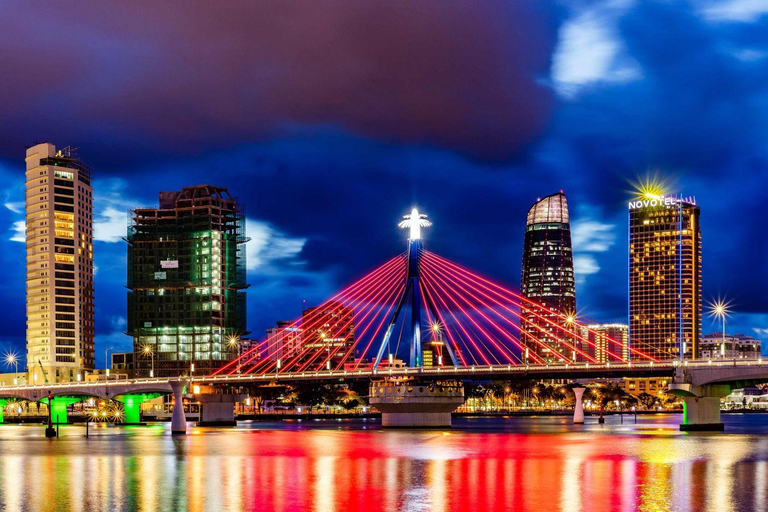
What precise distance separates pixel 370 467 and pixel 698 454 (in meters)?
23.7

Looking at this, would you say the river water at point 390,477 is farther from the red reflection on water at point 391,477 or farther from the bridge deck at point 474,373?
the bridge deck at point 474,373

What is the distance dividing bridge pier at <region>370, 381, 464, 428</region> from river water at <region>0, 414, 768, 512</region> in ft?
142

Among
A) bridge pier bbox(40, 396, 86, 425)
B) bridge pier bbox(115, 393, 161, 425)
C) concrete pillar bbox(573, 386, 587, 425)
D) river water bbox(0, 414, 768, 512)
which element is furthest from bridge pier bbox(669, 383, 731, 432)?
bridge pier bbox(40, 396, 86, 425)

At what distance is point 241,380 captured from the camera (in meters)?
140

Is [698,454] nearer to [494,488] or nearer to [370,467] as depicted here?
[370,467]

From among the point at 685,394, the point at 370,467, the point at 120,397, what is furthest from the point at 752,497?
the point at 120,397

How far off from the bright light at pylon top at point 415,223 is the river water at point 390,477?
51.5 m

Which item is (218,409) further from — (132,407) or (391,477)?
(391,477)

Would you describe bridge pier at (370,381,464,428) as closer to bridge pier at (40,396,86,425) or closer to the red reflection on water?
the red reflection on water

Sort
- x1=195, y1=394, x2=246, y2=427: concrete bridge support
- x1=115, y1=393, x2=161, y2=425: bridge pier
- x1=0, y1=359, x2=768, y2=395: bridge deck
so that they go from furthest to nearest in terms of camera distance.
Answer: x1=115, y1=393, x2=161, y2=425: bridge pier < x1=195, y1=394, x2=246, y2=427: concrete bridge support < x1=0, y1=359, x2=768, y2=395: bridge deck

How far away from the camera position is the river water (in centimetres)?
4116

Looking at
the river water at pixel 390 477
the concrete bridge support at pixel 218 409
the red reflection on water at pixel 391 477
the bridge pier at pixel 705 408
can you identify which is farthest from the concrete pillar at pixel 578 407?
the red reflection on water at pixel 391 477

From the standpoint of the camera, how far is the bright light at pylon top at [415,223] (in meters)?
134

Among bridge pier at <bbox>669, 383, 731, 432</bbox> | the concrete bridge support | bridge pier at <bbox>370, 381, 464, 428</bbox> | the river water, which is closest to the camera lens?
the river water
